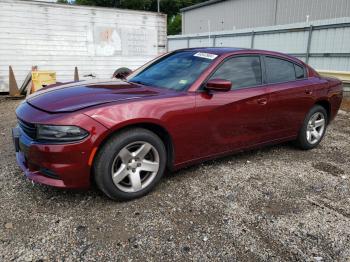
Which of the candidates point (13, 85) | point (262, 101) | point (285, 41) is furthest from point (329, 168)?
point (285, 41)

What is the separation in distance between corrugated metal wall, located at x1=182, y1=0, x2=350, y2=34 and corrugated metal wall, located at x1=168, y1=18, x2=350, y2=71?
688 centimetres

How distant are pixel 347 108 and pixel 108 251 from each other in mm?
8212

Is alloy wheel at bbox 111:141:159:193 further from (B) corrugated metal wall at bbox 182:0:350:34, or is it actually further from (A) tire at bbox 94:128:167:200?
(B) corrugated metal wall at bbox 182:0:350:34

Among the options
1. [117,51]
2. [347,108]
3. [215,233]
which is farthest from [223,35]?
[215,233]

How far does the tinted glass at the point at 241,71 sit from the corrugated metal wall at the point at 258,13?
15.8 meters

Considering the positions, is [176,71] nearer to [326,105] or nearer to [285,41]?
[326,105]

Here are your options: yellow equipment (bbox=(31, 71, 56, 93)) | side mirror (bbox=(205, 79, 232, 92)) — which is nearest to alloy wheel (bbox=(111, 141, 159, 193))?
side mirror (bbox=(205, 79, 232, 92))

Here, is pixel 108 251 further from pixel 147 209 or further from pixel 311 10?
pixel 311 10

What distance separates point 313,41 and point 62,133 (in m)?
10.5

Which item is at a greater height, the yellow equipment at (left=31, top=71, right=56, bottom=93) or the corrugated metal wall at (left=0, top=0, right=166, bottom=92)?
the corrugated metal wall at (left=0, top=0, right=166, bottom=92)

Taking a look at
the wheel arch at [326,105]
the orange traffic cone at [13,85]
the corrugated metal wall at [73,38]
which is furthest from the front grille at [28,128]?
the corrugated metal wall at [73,38]

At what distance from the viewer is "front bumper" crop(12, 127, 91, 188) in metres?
2.63

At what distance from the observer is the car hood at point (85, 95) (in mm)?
2805

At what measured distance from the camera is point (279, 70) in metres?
4.29
